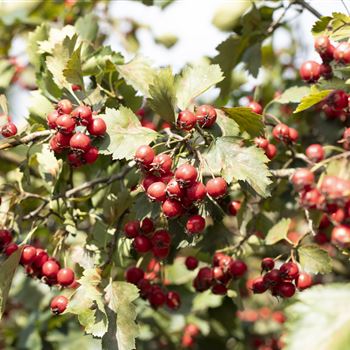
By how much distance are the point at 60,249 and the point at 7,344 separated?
2.31 m

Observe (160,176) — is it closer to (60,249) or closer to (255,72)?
(60,249)

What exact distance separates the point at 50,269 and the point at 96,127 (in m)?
0.72

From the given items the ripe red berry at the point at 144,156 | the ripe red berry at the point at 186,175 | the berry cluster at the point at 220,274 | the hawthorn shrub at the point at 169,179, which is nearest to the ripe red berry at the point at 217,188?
the hawthorn shrub at the point at 169,179

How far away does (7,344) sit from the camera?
4.71m

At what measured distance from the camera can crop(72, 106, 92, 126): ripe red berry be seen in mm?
2365

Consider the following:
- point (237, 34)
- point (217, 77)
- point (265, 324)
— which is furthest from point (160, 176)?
point (265, 324)

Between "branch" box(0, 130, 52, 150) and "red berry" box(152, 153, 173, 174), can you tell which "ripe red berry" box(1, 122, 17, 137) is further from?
"red berry" box(152, 153, 173, 174)

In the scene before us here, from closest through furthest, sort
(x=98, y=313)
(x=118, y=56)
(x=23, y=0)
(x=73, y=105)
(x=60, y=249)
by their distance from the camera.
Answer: (x=98, y=313)
(x=73, y=105)
(x=60, y=249)
(x=118, y=56)
(x=23, y=0)

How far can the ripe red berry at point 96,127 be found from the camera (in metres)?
2.39

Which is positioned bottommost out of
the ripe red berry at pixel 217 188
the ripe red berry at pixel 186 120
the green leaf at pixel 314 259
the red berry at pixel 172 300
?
the red berry at pixel 172 300

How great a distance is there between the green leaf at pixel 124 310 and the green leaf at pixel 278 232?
0.72 meters

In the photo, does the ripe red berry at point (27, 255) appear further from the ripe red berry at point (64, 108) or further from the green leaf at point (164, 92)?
the green leaf at point (164, 92)

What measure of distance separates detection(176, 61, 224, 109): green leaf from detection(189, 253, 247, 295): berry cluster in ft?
2.47

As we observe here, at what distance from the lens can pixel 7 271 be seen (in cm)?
255
